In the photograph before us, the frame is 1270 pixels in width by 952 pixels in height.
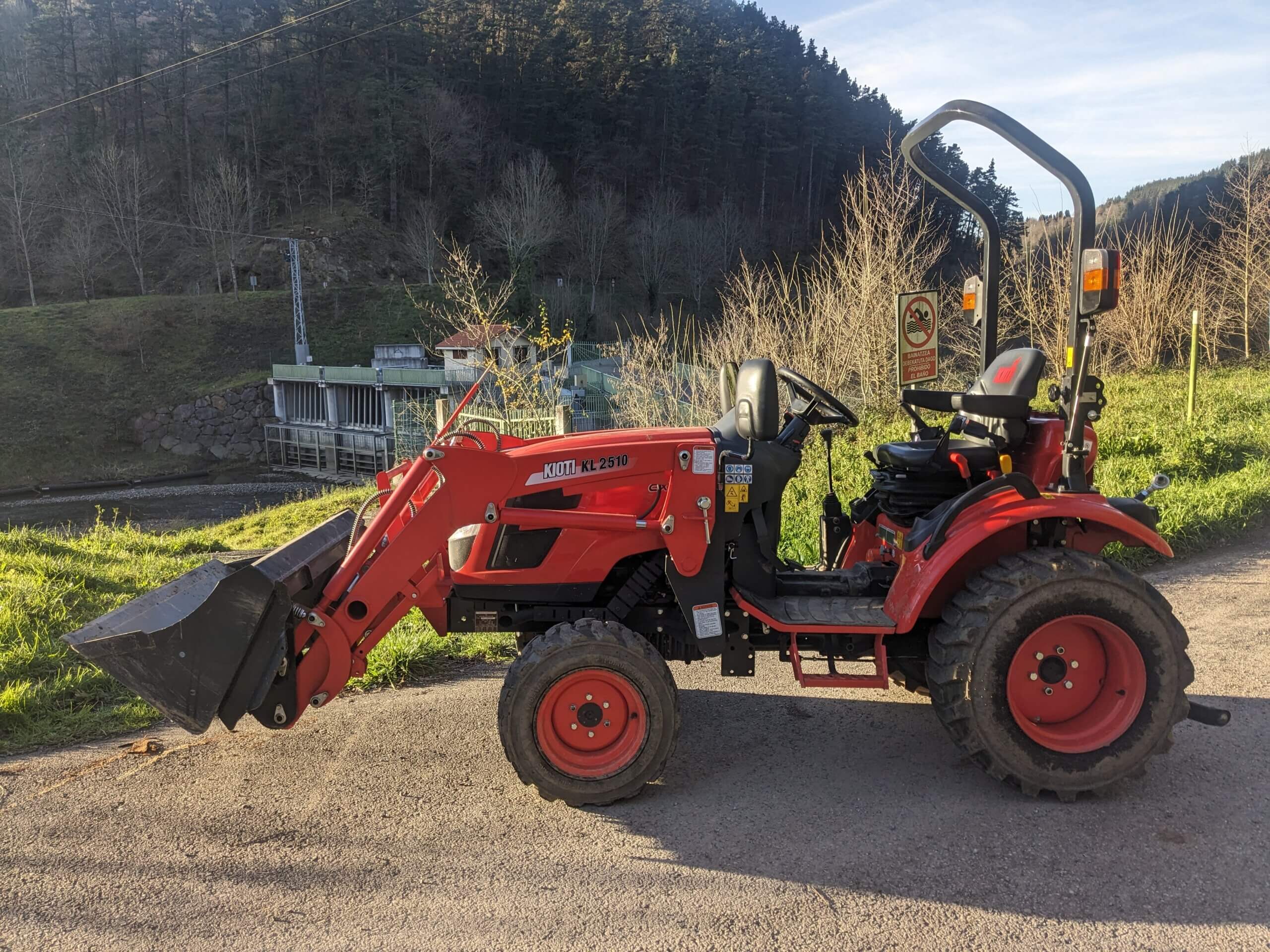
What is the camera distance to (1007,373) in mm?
3951

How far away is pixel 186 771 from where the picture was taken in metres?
3.70

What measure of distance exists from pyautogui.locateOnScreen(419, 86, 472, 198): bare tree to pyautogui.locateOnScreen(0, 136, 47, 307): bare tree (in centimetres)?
2622

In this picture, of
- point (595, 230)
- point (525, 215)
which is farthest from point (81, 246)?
point (595, 230)

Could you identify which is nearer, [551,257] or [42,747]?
[42,747]

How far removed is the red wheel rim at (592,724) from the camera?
333cm

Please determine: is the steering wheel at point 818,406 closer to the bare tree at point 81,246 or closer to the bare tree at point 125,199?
the bare tree at point 81,246

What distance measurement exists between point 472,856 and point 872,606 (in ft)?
6.12

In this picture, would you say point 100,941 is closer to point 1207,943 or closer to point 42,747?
point 42,747

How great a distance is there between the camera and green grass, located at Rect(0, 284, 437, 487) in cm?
3944

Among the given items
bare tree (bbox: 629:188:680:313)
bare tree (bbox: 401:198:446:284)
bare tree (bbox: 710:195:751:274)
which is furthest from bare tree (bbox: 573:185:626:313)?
bare tree (bbox: 401:198:446:284)

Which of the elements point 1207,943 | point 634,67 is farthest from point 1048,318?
point 634,67

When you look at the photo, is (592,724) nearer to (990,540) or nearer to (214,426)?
(990,540)

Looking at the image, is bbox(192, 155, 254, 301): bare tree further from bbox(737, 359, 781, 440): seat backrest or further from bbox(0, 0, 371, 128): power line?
bbox(737, 359, 781, 440): seat backrest

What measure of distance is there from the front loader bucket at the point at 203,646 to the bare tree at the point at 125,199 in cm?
6034
